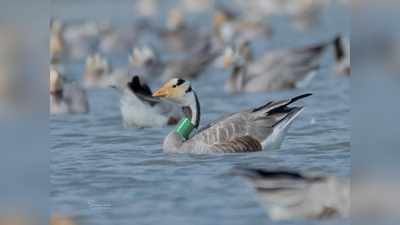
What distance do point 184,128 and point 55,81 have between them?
42 cm

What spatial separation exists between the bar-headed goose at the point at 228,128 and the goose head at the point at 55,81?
308mm

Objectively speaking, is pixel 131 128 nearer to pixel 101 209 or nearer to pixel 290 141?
pixel 101 209

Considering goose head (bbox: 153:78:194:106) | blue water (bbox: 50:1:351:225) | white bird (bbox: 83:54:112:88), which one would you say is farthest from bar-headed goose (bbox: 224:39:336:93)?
white bird (bbox: 83:54:112:88)

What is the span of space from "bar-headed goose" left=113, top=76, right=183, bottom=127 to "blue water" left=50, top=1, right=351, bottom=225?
0.11 feet

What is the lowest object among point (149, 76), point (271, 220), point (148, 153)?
point (271, 220)

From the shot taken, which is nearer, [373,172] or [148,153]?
[373,172]

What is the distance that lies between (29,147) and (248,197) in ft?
2.06

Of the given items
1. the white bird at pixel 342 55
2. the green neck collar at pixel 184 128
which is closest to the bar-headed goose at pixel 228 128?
the green neck collar at pixel 184 128

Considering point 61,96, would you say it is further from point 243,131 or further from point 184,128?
point 243,131

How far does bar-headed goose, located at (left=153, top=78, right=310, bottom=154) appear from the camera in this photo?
2.81m

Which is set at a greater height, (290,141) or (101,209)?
(290,141)

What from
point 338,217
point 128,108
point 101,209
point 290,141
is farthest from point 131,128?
point 338,217

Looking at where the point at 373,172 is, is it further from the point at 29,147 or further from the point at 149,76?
the point at 29,147

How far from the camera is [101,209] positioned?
8.96 feet
